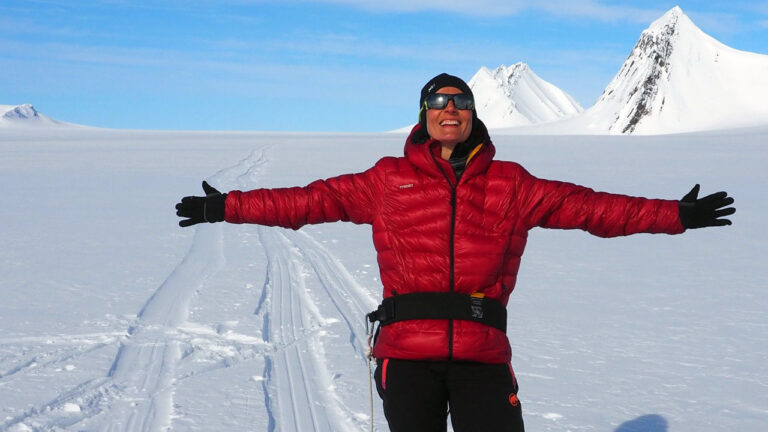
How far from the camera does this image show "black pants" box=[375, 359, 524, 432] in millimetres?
2516

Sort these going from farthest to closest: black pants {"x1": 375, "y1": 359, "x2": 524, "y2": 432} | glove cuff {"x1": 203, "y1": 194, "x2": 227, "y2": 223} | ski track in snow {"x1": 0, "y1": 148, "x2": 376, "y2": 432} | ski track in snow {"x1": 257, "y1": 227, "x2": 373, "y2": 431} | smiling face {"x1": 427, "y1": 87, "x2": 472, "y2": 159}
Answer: ski track in snow {"x1": 257, "y1": 227, "x2": 373, "y2": 431}
ski track in snow {"x1": 0, "y1": 148, "x2": 376, "y2": 432}
glove cuff {"x1": 203, "y1": 194, "x2": 227, "y2": 223}
smiling face {"x1": 427, "y1": 87, "x2": 472, "y2": 159}
black pants {"x1": 375, "y1": 359, "x2": 524, "y2": 432}

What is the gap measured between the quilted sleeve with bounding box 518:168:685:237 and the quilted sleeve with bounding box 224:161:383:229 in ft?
1.84

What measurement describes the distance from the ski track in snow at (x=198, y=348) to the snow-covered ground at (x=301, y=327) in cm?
2

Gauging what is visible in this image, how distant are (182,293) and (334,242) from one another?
10.9ft

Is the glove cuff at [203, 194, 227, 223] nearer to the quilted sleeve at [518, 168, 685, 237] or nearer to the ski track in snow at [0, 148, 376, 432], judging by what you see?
the quilted sleeve at [518, 168, 685, 237]

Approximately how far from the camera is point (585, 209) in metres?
2.74

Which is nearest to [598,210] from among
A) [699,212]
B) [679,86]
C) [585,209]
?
[585,209]

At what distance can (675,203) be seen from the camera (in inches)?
111

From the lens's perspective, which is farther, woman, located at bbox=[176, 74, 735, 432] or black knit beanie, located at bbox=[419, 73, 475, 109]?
black knit beanie, located at bbox=[419, 73, 475, 109]

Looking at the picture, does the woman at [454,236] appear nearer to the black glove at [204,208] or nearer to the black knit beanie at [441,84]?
the black knit beanie at [441,84]

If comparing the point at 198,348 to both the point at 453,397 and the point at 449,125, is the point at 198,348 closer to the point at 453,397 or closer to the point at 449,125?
the point at 453,397

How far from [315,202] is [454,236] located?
58 cm

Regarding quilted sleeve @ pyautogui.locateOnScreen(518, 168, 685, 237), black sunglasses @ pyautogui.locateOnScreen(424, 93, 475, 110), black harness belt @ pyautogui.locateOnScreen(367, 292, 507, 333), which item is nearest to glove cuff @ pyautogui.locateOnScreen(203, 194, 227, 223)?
black harness belt @ pyautogui.locateOnScreen(367, 292, 507, 333)

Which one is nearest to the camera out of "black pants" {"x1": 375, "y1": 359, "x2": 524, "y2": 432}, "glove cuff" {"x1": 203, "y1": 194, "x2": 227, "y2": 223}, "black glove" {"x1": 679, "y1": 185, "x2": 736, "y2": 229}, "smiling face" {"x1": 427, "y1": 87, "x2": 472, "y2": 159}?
"black pants" {"x1": 375, "y1": 359, "x2": 524, "y2": 432}
